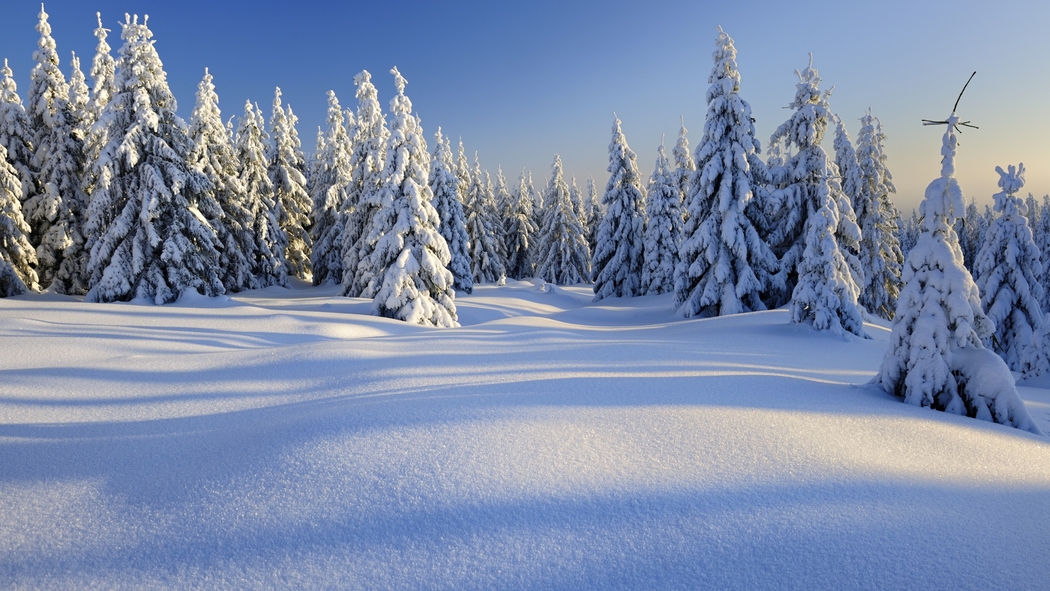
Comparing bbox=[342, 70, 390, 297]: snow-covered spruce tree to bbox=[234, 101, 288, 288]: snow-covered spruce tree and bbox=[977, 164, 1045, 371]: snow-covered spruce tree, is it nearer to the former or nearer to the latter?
bbox=[234, 101, 288, 288]: snow-covered spruce tree

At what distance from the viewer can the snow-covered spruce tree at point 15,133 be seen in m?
23.5

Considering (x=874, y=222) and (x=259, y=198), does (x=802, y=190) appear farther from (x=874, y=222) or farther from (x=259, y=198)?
(x=259, y=198)

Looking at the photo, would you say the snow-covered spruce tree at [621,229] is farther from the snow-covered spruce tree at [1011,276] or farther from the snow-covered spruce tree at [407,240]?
the snow-covered spruce tree at [407,240]

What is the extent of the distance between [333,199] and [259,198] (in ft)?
15.8

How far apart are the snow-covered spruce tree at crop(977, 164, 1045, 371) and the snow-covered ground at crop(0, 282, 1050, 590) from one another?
18.7m

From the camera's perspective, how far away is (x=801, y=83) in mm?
20328

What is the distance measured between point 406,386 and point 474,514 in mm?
3273

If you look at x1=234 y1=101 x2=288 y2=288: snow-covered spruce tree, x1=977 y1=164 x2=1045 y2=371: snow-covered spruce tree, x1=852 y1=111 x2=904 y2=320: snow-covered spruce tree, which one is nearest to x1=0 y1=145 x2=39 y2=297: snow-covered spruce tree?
x1=234 y1=101 x2=288 y2=288: snow-covered spruce tree

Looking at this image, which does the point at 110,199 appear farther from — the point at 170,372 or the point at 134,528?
the point at 134,528

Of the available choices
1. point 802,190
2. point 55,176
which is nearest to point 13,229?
point 55,176

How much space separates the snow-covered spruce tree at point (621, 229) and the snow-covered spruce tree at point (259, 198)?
72.8ft

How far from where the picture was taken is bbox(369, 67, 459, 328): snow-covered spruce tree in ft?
57.6

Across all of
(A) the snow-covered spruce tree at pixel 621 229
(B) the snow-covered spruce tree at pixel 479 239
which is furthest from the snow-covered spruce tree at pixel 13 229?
(A) the snow-covered spruce tree at pixel 621 229

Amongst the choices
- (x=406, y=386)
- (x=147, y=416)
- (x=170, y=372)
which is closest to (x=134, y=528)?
(x=147, y=416)
